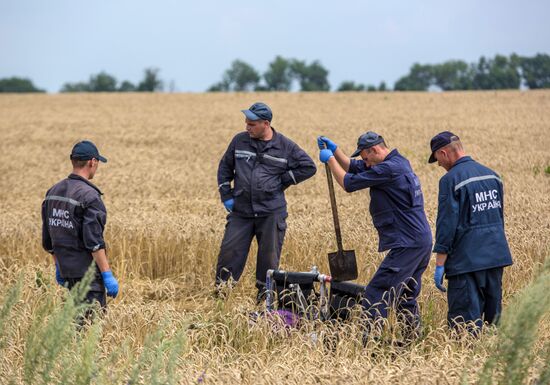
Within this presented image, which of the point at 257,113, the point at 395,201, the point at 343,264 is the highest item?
the point at 257,113

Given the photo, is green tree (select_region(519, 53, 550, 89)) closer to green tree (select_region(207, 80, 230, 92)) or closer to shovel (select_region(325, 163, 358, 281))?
green tree (select_region(207, 80, 230, 92))

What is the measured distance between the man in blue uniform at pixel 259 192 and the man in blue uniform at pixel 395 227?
1.82m

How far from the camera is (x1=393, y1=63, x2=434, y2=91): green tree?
9906 centimetres

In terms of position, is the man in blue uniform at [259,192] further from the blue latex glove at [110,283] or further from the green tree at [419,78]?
the green tree at [419,78]

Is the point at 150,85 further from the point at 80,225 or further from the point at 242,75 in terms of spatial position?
the point at 80,225

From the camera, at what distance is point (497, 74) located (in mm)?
85062

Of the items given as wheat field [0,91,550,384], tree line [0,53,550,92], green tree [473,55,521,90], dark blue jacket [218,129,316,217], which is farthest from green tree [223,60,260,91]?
dark blue jacket [218,129,316,217]

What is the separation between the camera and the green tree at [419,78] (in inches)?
3900

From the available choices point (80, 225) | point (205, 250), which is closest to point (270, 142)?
point (205, 250)

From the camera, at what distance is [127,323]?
746 cm

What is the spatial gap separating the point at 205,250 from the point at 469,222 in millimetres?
4307

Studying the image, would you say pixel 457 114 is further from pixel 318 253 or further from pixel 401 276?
pixel 401 276

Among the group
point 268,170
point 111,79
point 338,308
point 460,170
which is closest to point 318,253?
point 268,170

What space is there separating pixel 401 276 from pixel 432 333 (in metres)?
0.56
